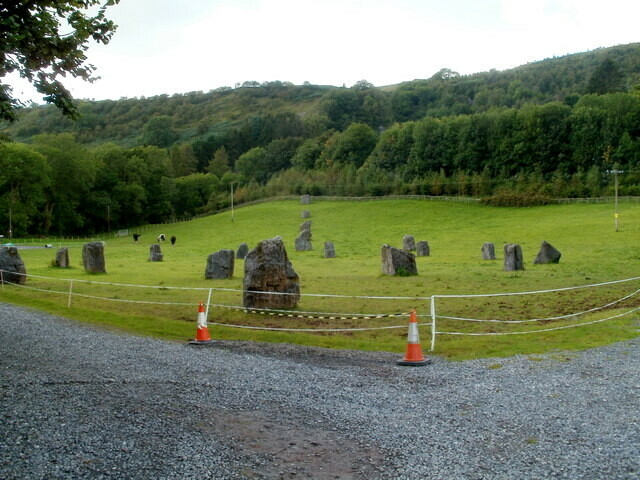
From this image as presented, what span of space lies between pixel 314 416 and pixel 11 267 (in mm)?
22274

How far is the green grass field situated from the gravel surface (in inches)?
103

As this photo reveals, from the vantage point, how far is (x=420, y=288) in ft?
77.3

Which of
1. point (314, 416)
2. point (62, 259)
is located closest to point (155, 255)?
point (62, 259)

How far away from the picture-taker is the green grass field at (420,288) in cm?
1521

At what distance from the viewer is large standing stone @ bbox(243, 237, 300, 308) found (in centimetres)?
1905

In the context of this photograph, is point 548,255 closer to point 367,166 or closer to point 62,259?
point 62,259

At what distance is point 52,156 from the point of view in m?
84.7

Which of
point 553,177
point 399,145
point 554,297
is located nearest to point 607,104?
point 553,177

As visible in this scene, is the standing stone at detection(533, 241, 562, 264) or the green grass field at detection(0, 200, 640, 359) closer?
the green grass field at detection(0, 200, 640, 359)

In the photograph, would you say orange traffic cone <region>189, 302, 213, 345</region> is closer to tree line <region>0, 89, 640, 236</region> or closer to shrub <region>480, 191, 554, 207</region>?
tree line <region>0, 89, 640, 236</region>

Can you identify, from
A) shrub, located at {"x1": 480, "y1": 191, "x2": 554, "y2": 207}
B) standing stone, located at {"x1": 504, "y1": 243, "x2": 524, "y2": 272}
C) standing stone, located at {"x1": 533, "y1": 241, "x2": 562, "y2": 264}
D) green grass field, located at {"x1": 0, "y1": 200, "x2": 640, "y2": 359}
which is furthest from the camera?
shrub, located at {"x1": 480, "y1": 191, "x2": 554, "y2": 207}

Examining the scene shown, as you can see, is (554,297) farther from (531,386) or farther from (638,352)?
(531,386)

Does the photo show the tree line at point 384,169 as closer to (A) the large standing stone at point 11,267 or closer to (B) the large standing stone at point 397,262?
(A) the large standing stone at point 11,267

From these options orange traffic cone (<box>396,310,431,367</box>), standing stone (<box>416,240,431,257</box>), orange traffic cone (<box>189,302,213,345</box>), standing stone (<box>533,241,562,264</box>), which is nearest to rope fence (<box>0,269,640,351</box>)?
orange traffic cone (<box>396,310,431,367</box>)
